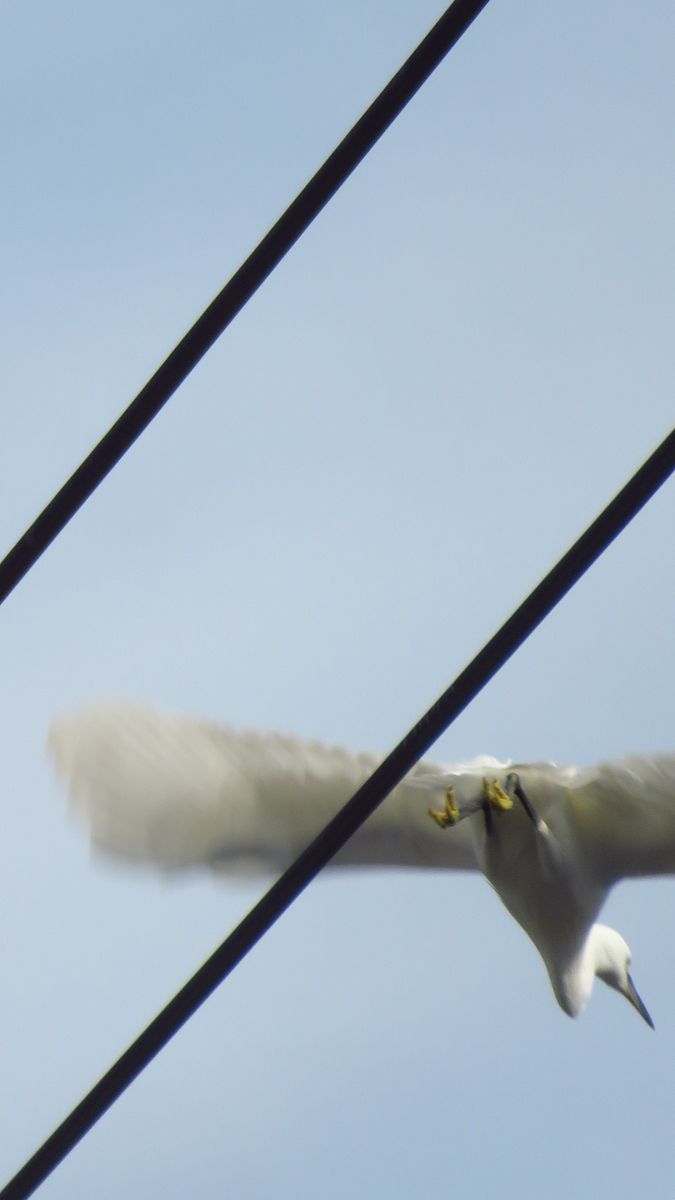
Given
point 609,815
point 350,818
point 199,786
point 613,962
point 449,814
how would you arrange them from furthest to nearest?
point 613,962
point 449,814
point 609,815
point 199,786
point 350,818

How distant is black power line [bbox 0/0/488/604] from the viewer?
3.86 meters

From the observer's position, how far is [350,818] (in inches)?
159

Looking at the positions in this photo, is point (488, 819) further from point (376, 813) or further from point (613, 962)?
point (613, 962)

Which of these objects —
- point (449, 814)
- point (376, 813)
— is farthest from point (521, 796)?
point (376, 813)

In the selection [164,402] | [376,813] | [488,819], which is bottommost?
[376,813]

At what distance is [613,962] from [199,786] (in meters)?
2.67

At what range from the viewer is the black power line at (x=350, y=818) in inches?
148

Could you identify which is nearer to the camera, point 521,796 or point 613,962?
point 521,796

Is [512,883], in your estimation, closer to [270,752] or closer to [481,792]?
[481,792]

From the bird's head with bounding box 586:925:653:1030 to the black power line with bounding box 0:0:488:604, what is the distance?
19.6 ft

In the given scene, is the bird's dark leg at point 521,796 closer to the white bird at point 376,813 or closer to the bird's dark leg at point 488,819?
the white bird at point 376,813

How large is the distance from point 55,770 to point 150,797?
400 millimetres

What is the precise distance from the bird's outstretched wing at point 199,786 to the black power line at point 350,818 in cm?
395

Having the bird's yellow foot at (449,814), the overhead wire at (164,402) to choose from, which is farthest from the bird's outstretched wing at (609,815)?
the overhead wire at (164,402)
